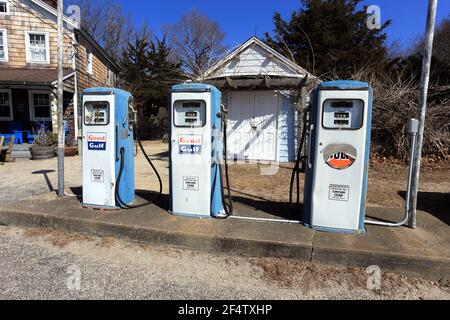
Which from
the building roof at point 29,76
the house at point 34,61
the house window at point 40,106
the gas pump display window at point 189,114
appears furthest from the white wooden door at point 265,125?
the house window at point 40,106

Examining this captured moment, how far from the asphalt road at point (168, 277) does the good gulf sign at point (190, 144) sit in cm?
122

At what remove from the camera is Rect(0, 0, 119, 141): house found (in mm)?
13188

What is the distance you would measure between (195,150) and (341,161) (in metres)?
1.75

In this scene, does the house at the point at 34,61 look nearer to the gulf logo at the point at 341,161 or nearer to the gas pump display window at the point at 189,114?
the gas pump display window at the point at 189,114

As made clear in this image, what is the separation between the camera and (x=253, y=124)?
31.3 ft

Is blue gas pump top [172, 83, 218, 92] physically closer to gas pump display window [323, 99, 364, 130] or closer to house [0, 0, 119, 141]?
gas pump display window [323, 99, 364, 130]

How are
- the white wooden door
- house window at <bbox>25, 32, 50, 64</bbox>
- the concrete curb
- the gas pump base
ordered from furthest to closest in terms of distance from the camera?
house window at <bbox>25, 32, 50, 64</bbox>, the white wooden door, the gas pump base, the concrete curb

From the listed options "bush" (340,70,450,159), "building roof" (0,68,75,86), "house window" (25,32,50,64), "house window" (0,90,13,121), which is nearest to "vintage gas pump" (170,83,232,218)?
"bush" (340,70,450,159)

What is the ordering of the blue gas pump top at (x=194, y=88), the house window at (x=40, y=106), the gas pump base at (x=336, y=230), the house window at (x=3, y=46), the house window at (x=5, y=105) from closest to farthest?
the gas pump base at (x=336, y=230)
the blue gas pump top at (x=194, y=88)
the house window at (x=3, y=46)
the house window at (x=5, y=105)
the house window at (x=40, y=106)

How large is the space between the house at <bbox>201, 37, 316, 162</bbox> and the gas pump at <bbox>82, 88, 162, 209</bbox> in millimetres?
5179

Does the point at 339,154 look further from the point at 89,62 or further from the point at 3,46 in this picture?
the point at 89,62

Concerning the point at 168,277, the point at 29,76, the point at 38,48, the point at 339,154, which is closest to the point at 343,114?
the point at 339,154

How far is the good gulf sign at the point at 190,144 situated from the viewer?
3.88 metres
